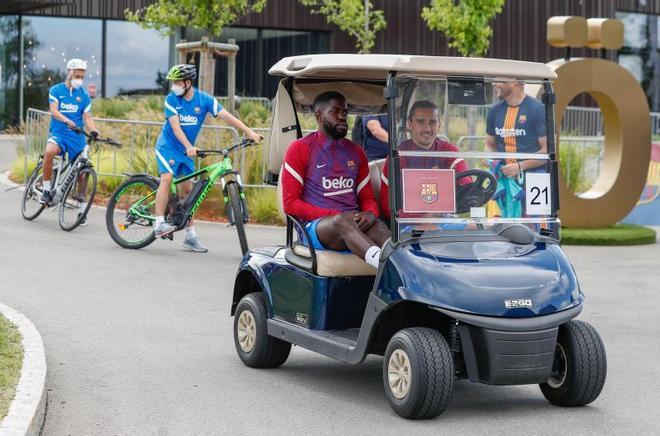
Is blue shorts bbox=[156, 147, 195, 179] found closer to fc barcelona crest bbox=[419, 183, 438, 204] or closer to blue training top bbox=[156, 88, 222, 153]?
blue training top bbox=[156, 88, 222, 153]

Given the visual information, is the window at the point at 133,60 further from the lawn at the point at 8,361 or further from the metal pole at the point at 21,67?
the lawn at the point at 8,361

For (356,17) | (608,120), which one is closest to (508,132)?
(608,120)

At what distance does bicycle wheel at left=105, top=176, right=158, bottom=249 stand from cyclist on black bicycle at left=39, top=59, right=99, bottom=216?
1.91 meters

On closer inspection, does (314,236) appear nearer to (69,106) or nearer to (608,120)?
(69,106)

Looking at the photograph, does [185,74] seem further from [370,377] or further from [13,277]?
[370,377]

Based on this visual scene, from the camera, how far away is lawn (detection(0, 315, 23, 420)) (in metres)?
6.36

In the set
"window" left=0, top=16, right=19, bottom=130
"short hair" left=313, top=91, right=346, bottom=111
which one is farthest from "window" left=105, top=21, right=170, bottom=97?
"short hair" left=313, top=91, right=346, bottom=111

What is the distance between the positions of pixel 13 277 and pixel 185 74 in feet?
9.56

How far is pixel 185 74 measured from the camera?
13.3 m

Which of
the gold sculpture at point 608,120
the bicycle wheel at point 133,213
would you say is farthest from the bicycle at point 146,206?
the gold sculpture at point 608,120

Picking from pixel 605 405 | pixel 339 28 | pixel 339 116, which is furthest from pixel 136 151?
pixel 339 28

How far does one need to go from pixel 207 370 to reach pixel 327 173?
4.59ft

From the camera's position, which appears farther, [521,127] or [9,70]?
[9,70]

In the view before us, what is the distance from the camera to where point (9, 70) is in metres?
35.2
